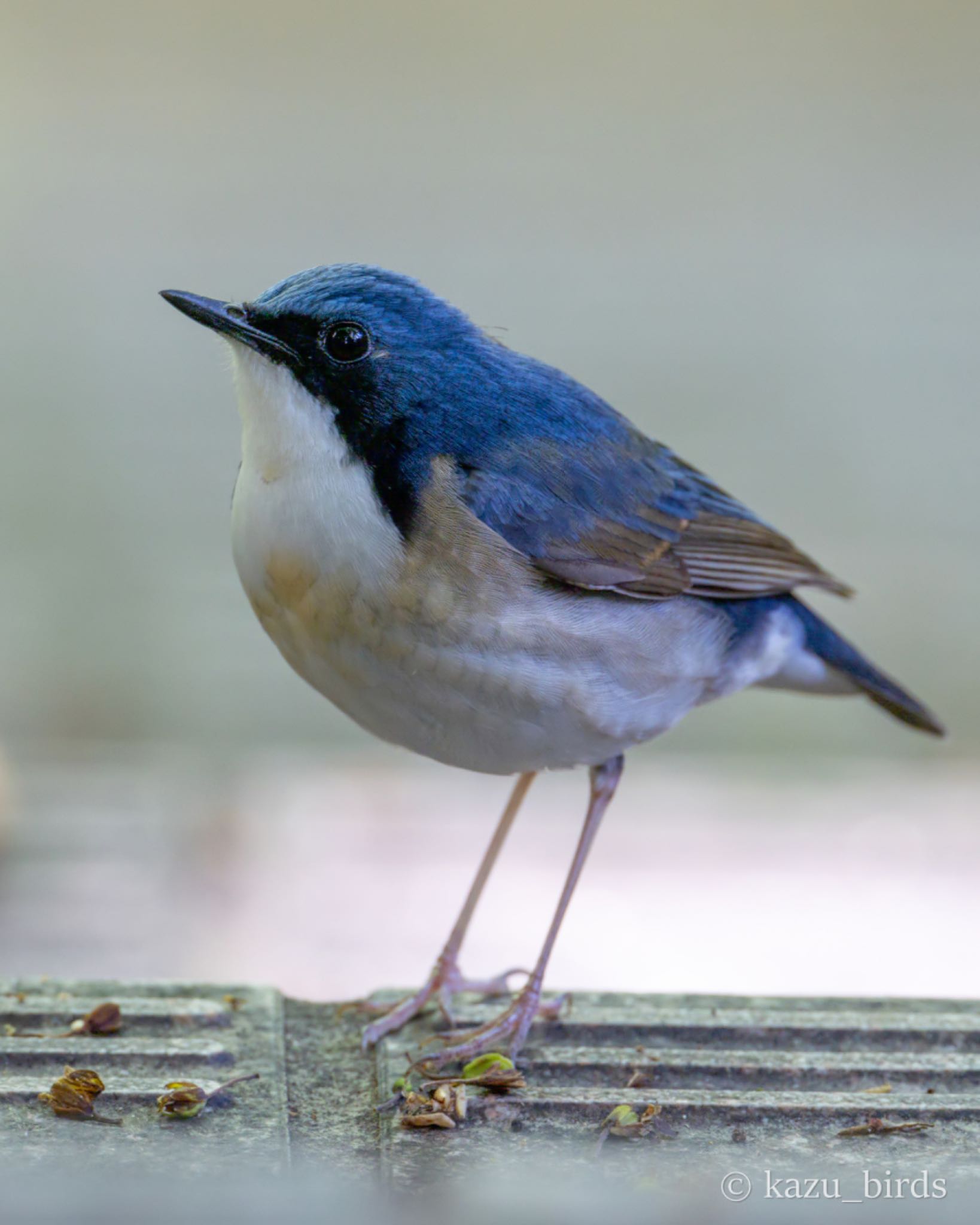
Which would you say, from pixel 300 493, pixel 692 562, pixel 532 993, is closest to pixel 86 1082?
pixel 532 993

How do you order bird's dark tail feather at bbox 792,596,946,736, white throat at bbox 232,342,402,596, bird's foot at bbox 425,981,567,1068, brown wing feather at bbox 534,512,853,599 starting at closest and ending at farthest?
white throat at bbox 232,342,402,596
bird's foot at bbox 425,981,567,1068
brown wing feather at bbox 534,512,853,599
bird's dark tail feather at bbox 792,596,946,736

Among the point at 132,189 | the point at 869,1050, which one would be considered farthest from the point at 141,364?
the point at 869,1050

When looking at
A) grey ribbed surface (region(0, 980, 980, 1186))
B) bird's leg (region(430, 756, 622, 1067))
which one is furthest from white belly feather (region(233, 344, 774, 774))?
grey ribbed surface (region(0, 980, 980, 1186))

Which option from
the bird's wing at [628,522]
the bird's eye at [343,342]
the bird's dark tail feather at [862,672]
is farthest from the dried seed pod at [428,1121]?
the bird's dark tail feather at [862,672]

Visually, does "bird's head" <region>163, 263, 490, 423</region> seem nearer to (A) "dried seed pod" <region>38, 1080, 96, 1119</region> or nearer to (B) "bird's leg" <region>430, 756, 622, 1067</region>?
(B) "bird's leg" <region>430, 756, 622, 1067</region>

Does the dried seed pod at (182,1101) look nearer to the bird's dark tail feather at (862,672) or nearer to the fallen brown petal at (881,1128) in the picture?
the fallen brown petal at (881,1128)

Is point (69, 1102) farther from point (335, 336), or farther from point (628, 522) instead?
point (628, 522)

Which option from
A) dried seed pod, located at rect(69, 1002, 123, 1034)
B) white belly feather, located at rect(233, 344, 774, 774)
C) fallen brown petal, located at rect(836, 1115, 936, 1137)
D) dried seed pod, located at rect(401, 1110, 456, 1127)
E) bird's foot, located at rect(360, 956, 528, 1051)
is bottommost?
bird's foot, located at rect(360, 956, 528, 1051)

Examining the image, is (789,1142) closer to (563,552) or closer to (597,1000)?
(597,1000)
